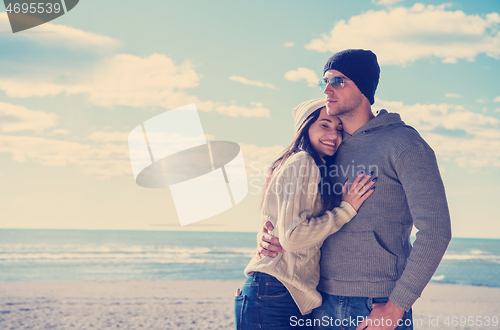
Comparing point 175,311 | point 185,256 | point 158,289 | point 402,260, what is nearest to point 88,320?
point 175,311

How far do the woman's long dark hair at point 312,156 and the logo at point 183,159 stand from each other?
4.15 meters

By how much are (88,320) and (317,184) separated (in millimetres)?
8110

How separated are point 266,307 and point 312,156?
96 cm

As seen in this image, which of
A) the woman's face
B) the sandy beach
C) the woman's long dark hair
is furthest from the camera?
the sandy beach

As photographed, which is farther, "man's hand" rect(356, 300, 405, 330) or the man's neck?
the man's neck

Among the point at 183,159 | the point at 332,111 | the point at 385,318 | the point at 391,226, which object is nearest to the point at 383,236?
the point at 391,226

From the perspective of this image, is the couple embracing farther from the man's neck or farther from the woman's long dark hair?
the man's neck

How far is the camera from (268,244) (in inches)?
91.6

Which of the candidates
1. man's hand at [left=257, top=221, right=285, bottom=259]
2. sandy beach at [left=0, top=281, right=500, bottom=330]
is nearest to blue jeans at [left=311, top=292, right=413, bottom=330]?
man's hand at [left=257, top=221, right=285, bottom=259]

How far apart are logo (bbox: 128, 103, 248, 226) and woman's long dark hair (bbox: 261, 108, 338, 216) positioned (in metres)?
4.15

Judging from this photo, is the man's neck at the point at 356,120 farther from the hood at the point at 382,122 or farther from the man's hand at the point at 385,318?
the man's hand at the point at 385,318

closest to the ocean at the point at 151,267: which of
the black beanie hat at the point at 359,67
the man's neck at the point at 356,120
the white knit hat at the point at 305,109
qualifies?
the white knit hat at the point at 305,109

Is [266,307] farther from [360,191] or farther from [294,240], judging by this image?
[360,191]

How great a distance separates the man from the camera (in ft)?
6.44
